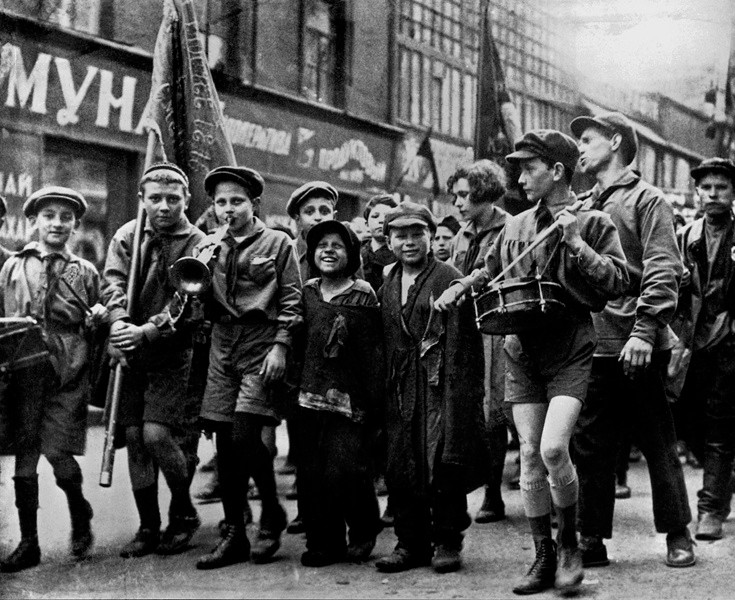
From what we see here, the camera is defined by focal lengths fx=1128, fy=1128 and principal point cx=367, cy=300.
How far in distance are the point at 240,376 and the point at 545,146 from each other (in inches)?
67.6

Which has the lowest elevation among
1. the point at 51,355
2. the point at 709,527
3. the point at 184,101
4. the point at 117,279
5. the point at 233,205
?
the point at 709,527

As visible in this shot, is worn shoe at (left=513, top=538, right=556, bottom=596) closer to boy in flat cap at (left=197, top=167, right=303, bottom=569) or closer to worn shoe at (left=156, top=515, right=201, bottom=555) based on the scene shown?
boy in flat cap at (left=197, top=167, right=303, bottom=569)

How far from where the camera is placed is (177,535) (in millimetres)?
5410

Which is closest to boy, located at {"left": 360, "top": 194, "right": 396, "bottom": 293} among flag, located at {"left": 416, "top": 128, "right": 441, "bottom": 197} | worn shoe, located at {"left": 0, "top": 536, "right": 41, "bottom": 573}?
worn shoe, located at {"left": 0, "top": 536, "right": 41, "bottom": 573}

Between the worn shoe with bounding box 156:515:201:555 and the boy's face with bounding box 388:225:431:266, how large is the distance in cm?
167

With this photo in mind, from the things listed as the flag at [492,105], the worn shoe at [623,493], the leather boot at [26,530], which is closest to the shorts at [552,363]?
the leather boot at [26,530]

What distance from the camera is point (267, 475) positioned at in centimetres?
520

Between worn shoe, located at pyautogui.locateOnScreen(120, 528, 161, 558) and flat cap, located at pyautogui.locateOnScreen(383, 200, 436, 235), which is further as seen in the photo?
worn shoe, located at pyautogui.locateOnScreen(120, 528, 161, 558)

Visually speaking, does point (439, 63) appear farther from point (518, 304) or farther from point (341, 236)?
point (518, 304)

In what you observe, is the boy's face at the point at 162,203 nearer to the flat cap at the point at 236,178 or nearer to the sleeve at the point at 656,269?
the flat cap at the point at 236,178

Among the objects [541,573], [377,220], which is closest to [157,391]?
[541,573]

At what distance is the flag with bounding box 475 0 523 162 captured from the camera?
26.5ft

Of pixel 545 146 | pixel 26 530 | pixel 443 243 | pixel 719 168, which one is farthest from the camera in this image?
pixel 443 243

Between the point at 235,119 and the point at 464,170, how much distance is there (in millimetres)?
4444
